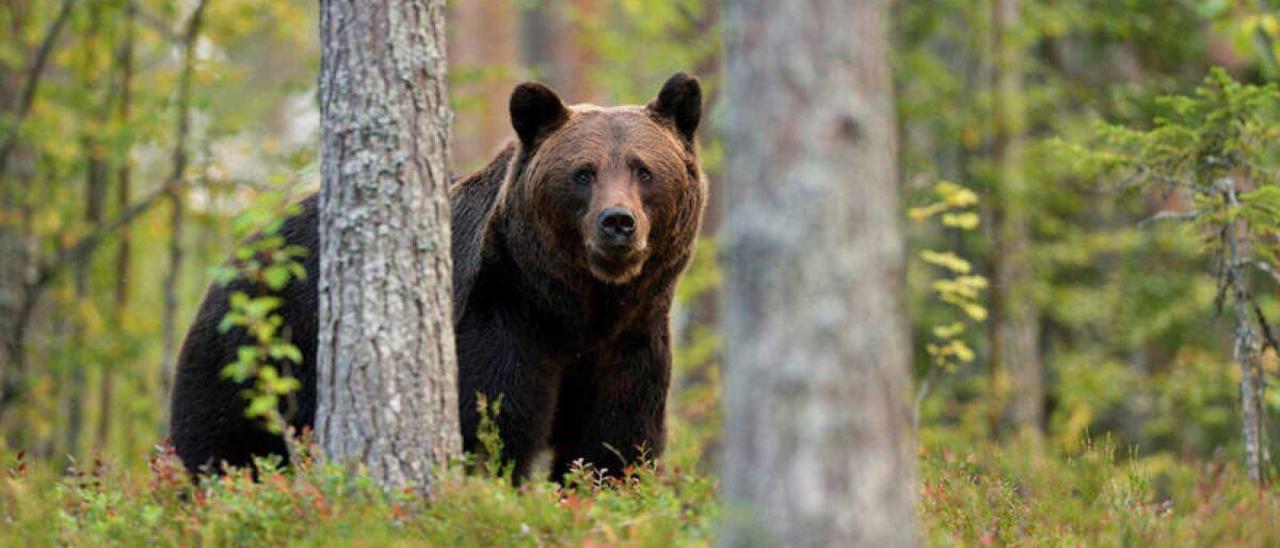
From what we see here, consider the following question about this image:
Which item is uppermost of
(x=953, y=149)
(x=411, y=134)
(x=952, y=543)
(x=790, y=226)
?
(x=953, y=149)

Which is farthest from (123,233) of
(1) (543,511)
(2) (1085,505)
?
(2) (1085,505)

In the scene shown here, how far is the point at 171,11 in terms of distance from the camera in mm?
12219

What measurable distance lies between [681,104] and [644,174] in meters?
0.60

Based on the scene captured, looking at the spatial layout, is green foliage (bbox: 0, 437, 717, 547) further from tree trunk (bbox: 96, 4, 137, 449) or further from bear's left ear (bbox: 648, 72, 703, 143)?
tree trunk (bbox: 96, 4, 137, 449)

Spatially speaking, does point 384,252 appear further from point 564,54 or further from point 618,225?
point 564,54

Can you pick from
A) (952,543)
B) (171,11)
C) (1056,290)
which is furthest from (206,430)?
(1056,290)

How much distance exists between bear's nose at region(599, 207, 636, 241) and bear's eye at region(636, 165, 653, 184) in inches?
17.9

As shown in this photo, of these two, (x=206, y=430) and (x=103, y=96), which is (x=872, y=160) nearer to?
(x=206, y=430)

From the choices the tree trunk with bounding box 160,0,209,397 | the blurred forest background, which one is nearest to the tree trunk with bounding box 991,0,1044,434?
the blurred forest background

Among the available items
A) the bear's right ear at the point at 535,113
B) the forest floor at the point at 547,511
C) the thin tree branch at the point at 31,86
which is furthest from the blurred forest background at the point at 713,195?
the forest floor at the point at 547,511

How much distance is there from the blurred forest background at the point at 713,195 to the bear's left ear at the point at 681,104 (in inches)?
114

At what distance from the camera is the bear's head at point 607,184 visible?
22.6 ft

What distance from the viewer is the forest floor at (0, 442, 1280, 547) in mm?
4840

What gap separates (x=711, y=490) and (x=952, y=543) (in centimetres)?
82
